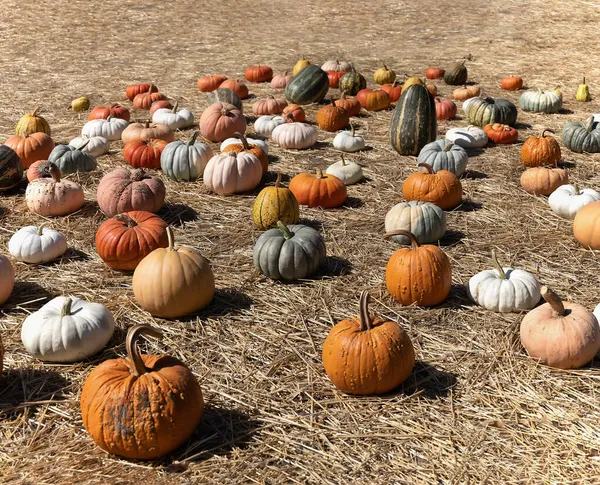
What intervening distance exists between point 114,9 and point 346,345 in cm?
1663

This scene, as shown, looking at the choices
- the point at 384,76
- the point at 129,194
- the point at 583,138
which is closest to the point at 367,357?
the point at 129,194

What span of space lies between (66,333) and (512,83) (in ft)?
32.7

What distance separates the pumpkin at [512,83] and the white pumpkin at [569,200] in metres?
5.94

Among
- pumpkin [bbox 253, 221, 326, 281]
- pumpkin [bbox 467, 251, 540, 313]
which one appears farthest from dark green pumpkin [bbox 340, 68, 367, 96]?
pumpkin [bbox 467, 251, 540, 313]

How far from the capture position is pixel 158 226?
5.84 meters

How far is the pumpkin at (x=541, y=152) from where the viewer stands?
801cm

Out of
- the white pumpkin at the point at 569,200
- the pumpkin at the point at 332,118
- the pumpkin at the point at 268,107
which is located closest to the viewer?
the white pumpkin at the point at 569,200

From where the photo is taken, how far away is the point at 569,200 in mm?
6625

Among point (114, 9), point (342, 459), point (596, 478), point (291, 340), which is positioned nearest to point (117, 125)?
point (291, 340)

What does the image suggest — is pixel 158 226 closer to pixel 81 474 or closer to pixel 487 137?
pixel 81 474

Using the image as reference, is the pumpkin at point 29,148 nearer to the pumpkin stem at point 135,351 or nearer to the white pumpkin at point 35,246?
the white pumpkin at point 35,246

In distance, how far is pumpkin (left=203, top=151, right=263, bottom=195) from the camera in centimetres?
737

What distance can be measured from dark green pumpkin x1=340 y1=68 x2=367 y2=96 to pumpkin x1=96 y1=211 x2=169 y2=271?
6.85 m

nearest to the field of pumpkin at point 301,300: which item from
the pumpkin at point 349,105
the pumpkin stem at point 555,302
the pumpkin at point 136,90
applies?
the pumpkin stem at point 555,302
